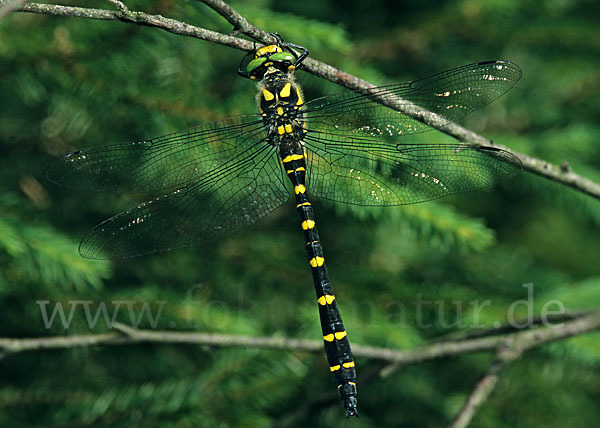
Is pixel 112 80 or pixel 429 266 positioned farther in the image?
pixel 429 266

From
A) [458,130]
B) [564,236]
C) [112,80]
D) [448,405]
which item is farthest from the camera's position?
[564,236]

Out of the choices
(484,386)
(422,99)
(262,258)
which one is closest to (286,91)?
(422,99)

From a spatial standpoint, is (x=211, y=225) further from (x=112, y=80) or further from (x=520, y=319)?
(x=520, y=319)

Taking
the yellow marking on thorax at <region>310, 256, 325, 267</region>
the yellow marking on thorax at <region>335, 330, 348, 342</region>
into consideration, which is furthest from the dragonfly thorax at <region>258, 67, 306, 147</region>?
the yellow marking on thorax at <region>335, 330, 348, 342</region>

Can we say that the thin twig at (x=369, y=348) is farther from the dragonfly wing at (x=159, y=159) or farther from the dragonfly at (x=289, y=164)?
the dragonfly wing at (x=159, y=159)

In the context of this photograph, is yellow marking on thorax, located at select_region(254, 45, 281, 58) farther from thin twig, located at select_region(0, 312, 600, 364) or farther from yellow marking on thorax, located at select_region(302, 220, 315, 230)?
thin twig, located at select_region(0, 312, 600, 364)

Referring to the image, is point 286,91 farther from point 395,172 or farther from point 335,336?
point 335,336

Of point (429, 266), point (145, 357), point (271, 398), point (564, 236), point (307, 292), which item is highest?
point (564, 236)

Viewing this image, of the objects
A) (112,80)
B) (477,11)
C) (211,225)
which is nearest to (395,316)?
(211,225)
